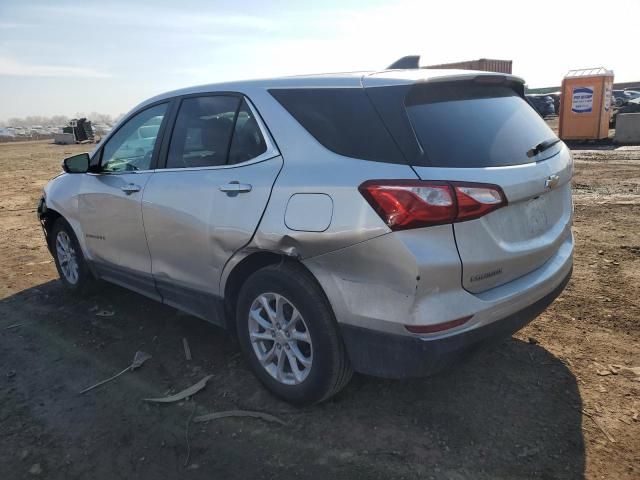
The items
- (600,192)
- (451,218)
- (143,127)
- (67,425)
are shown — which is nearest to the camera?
(451,218)

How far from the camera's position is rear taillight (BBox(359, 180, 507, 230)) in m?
2.28

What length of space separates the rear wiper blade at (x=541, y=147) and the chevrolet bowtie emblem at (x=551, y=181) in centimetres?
15

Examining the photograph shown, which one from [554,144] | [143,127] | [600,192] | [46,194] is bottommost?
[600,192]

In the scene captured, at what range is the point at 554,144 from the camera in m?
3.13

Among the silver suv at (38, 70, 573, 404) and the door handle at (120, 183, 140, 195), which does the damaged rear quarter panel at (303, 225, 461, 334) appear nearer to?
the silver suv at (38, 70, 573, 404)

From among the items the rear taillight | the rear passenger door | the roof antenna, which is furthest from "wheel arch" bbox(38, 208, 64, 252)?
the rear taillight

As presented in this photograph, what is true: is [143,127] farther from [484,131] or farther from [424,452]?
[424,452]

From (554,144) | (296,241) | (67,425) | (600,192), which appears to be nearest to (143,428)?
(67,425)

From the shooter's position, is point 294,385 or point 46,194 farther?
point 46,194

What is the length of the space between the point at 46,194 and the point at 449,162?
4.23m

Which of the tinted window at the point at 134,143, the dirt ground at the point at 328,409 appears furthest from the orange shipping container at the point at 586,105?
the tinted window at the point at 134,143

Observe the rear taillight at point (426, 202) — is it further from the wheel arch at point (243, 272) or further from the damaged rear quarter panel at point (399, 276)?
the wheel arch at point (243, 272)

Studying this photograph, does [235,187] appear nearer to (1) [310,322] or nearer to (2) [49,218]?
(1) [310,322]

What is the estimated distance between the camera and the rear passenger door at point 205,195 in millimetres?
2928
